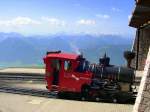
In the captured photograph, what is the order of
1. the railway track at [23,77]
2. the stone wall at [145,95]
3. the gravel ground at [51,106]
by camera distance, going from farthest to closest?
the railway track at [23,77] → the gravel ground at [51,106] → the stone wall at [145,95]

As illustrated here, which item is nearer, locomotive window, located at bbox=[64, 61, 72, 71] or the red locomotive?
the red locomotive

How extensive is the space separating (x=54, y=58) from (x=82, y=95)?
245cm

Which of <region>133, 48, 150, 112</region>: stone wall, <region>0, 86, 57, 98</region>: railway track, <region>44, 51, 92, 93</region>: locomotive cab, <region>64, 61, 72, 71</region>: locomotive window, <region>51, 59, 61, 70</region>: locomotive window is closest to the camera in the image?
<region>133, 48, 150, 112</region>: stone wall

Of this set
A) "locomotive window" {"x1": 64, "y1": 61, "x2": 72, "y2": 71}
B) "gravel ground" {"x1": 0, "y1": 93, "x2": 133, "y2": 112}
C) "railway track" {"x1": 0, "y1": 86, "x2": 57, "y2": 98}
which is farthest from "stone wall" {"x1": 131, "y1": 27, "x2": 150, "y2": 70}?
"gravel ground" {"x1": 0, "y1": 93, "x2": 133, "y2": 112}

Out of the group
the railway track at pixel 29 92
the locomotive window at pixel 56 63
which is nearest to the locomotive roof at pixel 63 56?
the locomotive window at pixel 56 63

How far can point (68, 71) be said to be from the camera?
25328 millimetres

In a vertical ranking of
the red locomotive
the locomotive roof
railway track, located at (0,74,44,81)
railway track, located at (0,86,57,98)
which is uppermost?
the locomotive roof

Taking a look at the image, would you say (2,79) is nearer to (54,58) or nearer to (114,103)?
(54,58)

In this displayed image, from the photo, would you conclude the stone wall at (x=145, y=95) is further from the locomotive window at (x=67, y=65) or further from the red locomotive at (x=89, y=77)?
the locomotive window at (x=67, y=65)

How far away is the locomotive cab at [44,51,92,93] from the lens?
25.1m

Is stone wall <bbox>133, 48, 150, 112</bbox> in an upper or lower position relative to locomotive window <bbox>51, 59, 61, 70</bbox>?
upper

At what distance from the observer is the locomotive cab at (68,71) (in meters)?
25.1

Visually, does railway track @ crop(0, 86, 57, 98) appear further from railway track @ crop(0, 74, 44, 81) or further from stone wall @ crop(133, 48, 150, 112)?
stone wall @ crop(133, 48, 150, 112)

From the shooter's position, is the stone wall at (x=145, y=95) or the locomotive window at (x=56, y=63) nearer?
the stone wall at (x=145, y=95)
